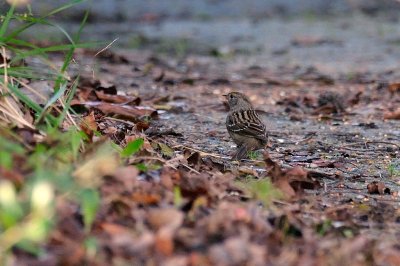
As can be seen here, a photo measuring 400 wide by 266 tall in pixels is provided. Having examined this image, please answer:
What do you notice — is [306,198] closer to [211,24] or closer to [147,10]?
A: [211,24]

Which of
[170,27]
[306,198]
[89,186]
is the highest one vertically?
[89,186]

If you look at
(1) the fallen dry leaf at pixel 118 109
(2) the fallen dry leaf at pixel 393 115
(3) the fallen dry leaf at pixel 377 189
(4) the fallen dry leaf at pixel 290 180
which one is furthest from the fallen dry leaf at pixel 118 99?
(3) the fallen dry leaf at pixel 377 189

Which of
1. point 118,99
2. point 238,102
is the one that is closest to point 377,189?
point 238,102

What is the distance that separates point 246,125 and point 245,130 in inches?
6.0

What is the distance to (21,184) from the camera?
11.6 feet

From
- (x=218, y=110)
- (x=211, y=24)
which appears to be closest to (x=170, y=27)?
(x=211, y=24)

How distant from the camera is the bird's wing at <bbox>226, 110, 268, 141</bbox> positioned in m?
6.48

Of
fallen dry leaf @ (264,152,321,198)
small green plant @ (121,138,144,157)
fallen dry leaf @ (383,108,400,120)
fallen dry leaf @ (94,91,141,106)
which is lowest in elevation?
fallen dry leaf @ (383,108,400,120)

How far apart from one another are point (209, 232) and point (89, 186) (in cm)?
50

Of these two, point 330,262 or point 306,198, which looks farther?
point 306,198

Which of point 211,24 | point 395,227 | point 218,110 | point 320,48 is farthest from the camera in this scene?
point 211,24

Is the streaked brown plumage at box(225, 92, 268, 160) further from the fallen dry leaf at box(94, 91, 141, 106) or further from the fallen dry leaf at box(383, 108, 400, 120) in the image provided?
the fallen dry leaf at box(383, 108, 400, 120)

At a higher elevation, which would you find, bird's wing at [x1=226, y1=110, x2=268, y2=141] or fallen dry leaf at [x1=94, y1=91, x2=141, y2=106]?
bird's wing at [x1=226, y1=110, x2=268, y2=141]

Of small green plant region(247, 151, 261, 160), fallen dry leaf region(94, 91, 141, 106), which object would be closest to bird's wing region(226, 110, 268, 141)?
small green plant region(247, 151, 261, 160)
